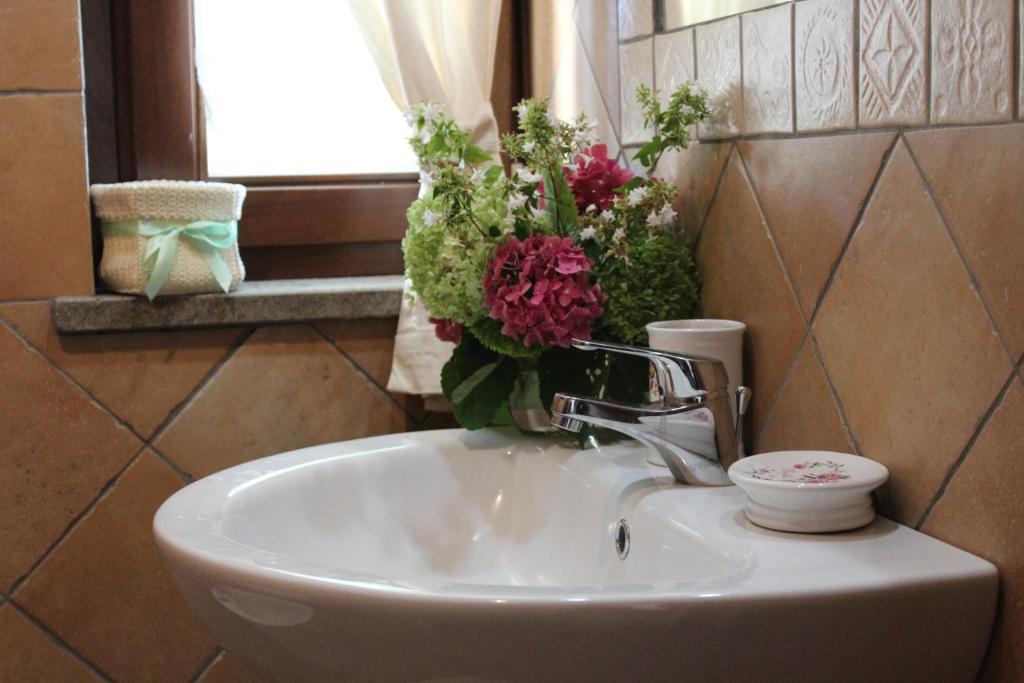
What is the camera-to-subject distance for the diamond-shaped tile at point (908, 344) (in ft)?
2.25

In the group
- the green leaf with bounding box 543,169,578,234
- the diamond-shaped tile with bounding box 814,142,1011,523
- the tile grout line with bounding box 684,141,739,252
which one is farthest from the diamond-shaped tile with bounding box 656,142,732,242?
the diamond-shaped tile with bounding box 814,142,1011,523

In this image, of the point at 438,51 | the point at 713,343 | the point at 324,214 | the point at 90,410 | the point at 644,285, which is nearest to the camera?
the point at 713,343

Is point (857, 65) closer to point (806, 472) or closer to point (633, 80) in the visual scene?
point (806, 472)

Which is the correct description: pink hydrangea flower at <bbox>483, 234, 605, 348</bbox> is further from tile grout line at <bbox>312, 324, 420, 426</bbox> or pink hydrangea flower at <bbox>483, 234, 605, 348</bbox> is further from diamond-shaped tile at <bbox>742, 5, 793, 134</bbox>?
tile grout line at <bbox>312, 324, 420, 426</bbox>

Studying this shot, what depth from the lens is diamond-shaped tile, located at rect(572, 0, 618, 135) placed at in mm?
1219

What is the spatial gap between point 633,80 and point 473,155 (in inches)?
8.1

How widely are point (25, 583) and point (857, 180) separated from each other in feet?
3.48

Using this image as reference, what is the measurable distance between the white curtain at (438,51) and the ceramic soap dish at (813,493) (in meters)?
0.67

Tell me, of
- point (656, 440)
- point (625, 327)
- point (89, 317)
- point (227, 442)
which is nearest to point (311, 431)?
point (227, 442)

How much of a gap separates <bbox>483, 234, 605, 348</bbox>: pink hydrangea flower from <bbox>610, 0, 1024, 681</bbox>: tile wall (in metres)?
0.15

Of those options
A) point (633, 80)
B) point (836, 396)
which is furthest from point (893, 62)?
point (633, 80)

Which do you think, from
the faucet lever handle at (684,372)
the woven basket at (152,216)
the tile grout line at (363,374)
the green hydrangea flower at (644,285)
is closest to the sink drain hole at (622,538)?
the faucet lever handle at (684,372)

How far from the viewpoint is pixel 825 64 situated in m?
0.81

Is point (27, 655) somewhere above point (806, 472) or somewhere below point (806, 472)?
below
